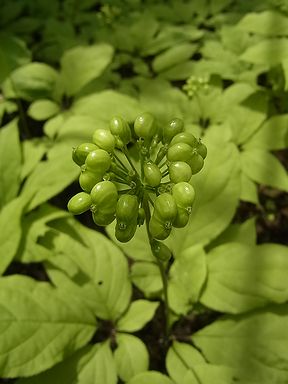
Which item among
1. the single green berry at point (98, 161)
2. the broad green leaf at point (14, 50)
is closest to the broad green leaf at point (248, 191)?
the single green berry at point (98, 161)

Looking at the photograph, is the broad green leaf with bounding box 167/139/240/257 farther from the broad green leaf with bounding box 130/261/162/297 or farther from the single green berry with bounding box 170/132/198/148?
the single green berry with bounding box 170/132/198/148

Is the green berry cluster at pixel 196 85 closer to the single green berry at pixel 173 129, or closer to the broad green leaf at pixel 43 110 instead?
the broad green leaf at pixel 43 110

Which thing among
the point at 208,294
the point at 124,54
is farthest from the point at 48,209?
the point at 124,54

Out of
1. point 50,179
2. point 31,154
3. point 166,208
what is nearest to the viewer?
point 166,208

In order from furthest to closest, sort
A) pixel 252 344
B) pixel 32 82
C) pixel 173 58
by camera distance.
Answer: pixel 173 58, pixel 32 82, pixel 252 344

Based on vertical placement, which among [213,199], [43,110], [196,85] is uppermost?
[196,85]

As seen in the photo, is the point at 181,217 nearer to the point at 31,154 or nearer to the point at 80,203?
the point at 80,203

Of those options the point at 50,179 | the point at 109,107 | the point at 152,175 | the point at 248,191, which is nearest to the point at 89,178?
the point at 152,175

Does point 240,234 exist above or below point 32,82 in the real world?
below
